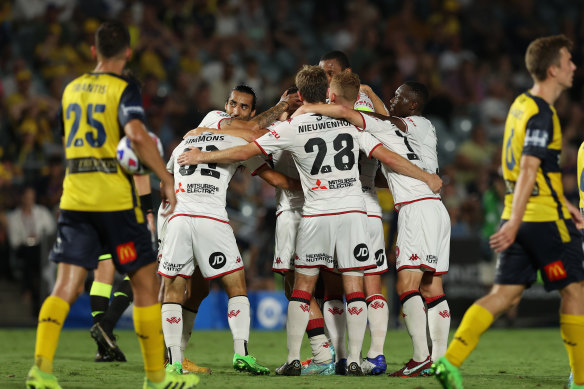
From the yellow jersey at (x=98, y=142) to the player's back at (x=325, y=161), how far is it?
203cm

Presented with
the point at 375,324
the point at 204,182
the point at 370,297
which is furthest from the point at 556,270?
the point at 204,182

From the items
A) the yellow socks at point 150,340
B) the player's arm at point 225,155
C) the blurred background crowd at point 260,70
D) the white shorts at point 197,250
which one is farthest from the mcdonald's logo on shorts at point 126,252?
the blurred background crowd at point 260,70

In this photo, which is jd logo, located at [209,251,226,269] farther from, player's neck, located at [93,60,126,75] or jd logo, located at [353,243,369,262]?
player's neck, located at [93,60,126,75]

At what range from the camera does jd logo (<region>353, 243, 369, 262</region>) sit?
7816mm

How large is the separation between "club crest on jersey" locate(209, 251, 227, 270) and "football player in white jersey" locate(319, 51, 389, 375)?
119 cm

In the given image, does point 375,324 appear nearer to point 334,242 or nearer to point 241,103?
point 334,242

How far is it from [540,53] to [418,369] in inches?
121

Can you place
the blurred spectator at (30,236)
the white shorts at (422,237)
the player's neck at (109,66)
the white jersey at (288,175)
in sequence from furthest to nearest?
the blurred spectator at (30,236) < the white jersey at (288,175) < the white shorts at (422,237) < the player's neck at (109,66)

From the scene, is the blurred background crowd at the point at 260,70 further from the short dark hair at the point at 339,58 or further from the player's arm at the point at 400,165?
the player's arm at the point at 400,165

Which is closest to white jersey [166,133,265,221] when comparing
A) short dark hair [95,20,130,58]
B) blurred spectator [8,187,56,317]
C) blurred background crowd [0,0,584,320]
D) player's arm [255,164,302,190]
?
player's arm [255,164,302,190]

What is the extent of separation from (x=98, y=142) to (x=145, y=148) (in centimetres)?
40

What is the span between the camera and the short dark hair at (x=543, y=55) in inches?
244

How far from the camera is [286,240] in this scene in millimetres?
8281

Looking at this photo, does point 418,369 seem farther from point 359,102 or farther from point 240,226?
point 240,226
